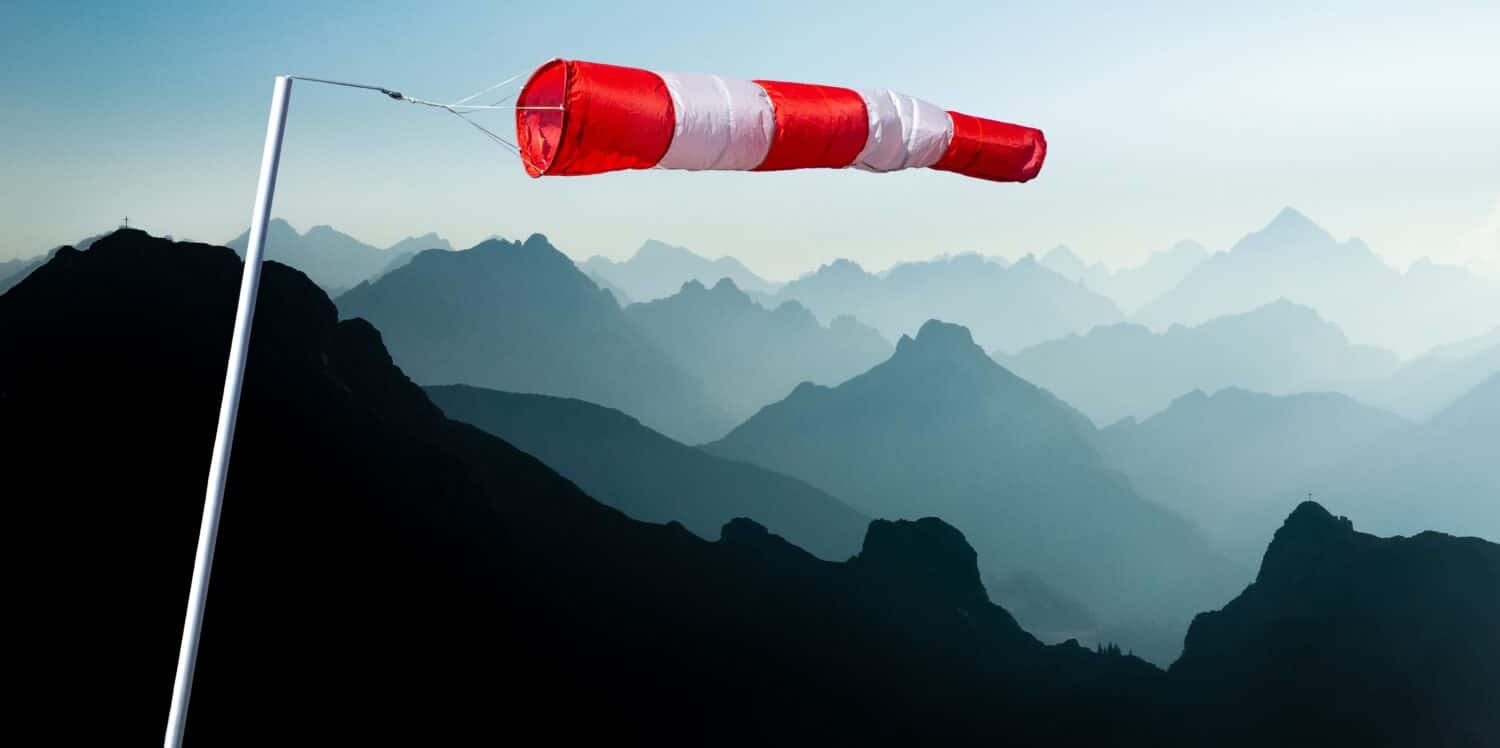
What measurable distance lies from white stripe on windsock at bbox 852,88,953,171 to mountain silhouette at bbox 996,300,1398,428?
10283cm

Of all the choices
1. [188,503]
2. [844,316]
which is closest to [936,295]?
[844,316]

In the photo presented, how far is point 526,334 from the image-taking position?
2571 inches

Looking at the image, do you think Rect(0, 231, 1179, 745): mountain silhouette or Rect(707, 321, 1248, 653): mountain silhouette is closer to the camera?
Rect(0, 231, 1179, 745): mountain silhouette

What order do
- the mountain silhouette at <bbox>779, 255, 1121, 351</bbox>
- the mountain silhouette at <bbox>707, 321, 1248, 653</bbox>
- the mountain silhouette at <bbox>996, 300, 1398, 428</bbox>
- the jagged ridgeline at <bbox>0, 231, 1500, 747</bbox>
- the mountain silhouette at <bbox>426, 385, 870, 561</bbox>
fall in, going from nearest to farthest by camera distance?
the jagged ridgeline at <bbox>0, 231, 1500, 747</bbox> < the mountain silhouette at <bbox>426, 385, 870, 561</bbox> < the mountain silhouette at <bbox>707, 321, 1248, 653</bbox> < the mountain silhouette at <bbox>779, 255, 1121, 351</bbox> < the mountain silhouette at <bbox>996, 300, 1398, 428</bbox>

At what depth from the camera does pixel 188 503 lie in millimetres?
25125

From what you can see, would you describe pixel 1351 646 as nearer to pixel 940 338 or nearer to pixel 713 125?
pixel 713 125

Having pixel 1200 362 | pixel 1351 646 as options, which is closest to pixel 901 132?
pixel 1351 646

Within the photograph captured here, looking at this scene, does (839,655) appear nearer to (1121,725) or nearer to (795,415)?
(1121,725)

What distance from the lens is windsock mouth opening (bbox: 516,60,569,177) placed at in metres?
4.62

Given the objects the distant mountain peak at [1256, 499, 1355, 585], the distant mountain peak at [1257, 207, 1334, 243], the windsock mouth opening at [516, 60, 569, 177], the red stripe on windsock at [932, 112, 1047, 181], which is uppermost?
the distant mountain peak at [1257, 207, 1334, 243]

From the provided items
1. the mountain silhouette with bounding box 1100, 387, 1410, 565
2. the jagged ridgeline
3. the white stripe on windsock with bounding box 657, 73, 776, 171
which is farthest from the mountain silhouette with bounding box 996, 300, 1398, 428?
the white stripe on windsock with bounding box 657, 73, 776, 171

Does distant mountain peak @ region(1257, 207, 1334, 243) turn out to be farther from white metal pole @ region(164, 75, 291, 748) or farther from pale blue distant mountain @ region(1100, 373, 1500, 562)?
white metal pole @ region(164, 75, 291, 748)

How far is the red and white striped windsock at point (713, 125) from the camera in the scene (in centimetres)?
466

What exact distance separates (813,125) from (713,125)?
69 cm
